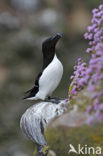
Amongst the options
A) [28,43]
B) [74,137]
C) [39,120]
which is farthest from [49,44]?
[28,43]

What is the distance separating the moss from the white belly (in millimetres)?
774

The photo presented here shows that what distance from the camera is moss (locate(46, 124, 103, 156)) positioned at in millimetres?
2312

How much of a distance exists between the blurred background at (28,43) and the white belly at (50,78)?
540 cm

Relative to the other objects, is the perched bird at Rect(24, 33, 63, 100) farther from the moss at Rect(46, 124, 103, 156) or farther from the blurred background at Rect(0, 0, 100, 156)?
the blurred background at Rect(0, 0, 100, 156)

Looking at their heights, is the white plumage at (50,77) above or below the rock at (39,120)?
above

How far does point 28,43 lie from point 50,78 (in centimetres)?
907

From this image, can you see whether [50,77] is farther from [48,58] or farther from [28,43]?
[28,43]

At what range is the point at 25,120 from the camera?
2916 mm

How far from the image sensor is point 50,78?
3164 millimetres

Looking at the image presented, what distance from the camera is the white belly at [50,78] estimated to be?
312 cm

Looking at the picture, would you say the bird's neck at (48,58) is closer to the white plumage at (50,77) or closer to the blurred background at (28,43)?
the white plumage at (50,77)

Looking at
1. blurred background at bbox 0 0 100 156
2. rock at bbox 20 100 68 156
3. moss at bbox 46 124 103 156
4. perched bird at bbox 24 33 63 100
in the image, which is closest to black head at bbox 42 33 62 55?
perched bird at bbox 24 33 63 100

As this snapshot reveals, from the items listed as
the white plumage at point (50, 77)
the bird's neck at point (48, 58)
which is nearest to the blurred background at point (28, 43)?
the white plumage at point (50, 77)

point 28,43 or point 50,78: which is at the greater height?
point 28,43
